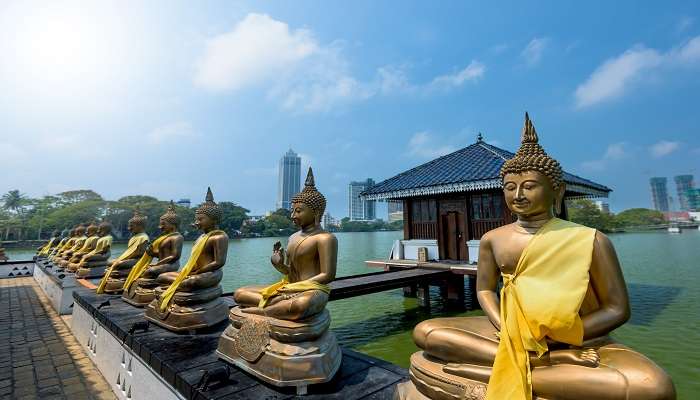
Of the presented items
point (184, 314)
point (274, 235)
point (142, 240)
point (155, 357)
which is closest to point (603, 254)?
point (155, 357)

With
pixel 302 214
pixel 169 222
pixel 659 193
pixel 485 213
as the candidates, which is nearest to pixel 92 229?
pixel 169 222

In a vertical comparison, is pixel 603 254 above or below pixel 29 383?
above

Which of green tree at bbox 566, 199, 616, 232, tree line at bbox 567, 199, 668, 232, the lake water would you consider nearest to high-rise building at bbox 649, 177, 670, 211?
tree line at bbox 567, 199, 668, 232

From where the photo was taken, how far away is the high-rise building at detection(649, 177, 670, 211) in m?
182

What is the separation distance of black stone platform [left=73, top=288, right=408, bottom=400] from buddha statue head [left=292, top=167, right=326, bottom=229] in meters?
1.61

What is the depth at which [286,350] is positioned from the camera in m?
3.23

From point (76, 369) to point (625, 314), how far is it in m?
7.37

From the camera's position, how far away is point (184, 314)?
15.7ft

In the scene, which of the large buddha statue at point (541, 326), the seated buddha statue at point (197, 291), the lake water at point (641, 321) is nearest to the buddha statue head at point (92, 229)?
the lake water at point (641, 321)

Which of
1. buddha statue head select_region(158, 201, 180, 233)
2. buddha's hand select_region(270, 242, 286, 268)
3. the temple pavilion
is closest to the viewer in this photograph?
buddha's hand select_region(270, 242, 286, 268)

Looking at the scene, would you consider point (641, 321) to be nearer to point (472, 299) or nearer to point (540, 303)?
point (472, 299)

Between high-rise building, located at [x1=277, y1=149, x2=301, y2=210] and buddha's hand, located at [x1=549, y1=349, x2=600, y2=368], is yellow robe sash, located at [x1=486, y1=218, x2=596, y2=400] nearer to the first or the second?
buddha's hand, located at [x1=549, y1=349, x2=600, y2=368]

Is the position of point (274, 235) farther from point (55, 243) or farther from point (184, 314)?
point (184, 314)

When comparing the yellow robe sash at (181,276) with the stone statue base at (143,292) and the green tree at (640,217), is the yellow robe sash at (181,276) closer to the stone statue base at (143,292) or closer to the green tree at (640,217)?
the stone statue base at (143,292)
